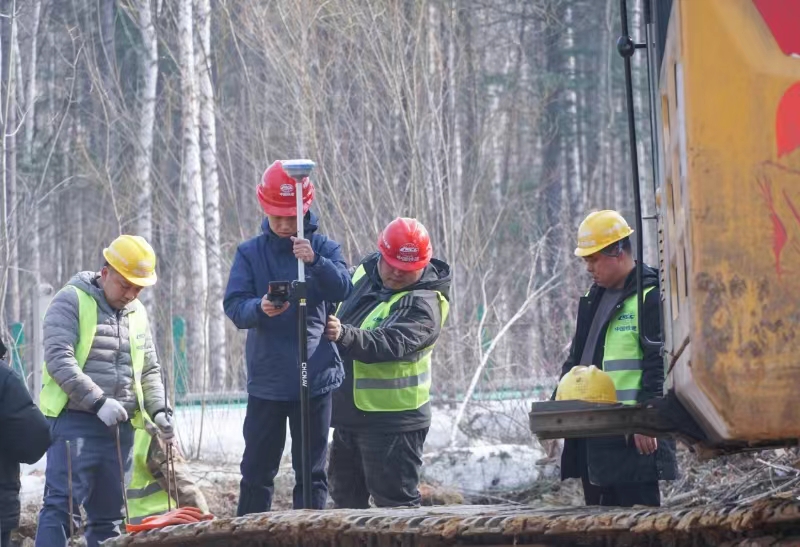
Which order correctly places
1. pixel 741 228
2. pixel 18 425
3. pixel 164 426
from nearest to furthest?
1. pixel 741 228
2. pixel 18 425
3. pixel 164 426

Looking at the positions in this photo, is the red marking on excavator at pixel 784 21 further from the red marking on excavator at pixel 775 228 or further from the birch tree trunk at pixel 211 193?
the birch tree trunk at pixel 211 193

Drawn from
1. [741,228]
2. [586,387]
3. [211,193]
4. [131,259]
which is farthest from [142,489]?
[211,193]

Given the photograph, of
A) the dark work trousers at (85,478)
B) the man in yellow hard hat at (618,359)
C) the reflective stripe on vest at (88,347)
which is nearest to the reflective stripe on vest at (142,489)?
the reflective stripe on vest at (88,347)

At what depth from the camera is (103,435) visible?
24.1 feet

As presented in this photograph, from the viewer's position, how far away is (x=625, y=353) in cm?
616

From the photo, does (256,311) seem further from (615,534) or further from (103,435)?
(615,534)

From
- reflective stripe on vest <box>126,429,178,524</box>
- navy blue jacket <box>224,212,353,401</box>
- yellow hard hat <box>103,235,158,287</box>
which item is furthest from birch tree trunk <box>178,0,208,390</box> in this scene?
navy blue jacket <box>224,212,353,401</box>

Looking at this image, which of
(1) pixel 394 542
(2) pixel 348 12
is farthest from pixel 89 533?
(2) pixel 348 12

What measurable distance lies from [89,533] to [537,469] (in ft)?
12.6

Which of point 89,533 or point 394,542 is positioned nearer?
point 394,542

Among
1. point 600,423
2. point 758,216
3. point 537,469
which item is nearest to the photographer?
point 758,216

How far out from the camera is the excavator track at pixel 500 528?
12.3 ft

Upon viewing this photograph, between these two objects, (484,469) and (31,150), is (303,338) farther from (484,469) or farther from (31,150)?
(31,150)

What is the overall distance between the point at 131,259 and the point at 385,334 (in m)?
1.43
